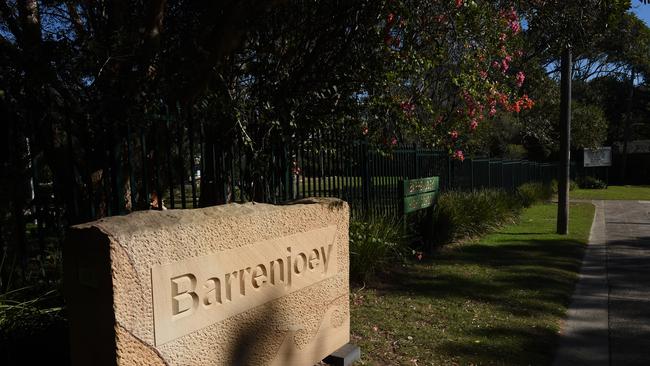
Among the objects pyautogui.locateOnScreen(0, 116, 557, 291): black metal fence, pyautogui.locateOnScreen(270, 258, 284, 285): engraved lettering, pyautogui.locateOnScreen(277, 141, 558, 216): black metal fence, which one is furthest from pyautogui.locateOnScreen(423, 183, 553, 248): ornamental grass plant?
pyautogui.locateOnScreen(270, 258, 284, 285): engraved lettering

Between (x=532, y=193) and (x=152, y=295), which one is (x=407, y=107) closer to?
(x=152, y=295)

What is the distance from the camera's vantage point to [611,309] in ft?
19.4

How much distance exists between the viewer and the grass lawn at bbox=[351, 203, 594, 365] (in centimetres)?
455

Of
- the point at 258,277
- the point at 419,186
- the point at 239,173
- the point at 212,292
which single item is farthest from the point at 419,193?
the point at 212,292

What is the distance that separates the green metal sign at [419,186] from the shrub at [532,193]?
8840mm

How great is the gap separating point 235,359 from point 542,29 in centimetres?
708

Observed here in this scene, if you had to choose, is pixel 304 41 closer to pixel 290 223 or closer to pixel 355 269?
pixel 355 269

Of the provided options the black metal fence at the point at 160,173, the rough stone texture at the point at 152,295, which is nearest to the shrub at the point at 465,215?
the black metal fence at the point at 160,173

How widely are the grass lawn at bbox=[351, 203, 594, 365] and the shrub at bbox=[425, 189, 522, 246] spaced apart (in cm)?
38

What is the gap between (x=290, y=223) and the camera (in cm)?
342

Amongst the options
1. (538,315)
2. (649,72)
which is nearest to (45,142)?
(538,315)

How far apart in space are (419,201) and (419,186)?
0.25 metres

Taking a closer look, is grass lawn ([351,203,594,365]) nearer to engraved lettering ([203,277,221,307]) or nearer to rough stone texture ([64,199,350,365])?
rough stone texture ([64,199,350,365])

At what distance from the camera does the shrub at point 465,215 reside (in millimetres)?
9375
